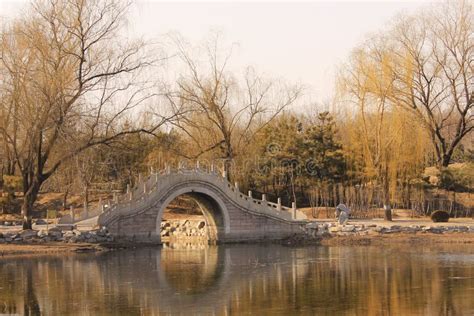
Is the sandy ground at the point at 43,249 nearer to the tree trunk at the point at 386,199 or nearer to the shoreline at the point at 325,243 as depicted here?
the shoreline at the point at 325,243

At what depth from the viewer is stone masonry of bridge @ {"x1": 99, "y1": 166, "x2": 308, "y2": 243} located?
36.4m

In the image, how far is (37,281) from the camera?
Result: 25031 mm

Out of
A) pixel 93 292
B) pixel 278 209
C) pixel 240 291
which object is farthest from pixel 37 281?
pixel 278 209

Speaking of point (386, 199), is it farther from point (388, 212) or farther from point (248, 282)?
point (248, 282)

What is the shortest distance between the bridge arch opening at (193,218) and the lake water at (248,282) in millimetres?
4480

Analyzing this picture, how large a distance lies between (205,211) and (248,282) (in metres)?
16.1

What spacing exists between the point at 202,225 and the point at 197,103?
777 centimetres

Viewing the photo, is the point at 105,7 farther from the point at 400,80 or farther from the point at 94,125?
the point at 400,80

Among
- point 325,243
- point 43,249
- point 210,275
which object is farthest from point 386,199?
point 43,249

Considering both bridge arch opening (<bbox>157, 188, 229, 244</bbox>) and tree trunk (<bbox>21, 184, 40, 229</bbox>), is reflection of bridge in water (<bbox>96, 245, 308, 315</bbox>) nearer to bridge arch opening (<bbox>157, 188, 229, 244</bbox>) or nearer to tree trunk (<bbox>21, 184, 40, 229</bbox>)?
bridge arch opening (<bbox>157, 188, 229, 244</bbox>)

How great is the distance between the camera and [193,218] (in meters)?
45.5

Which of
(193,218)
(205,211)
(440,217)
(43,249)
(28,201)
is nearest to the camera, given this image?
(43,249)

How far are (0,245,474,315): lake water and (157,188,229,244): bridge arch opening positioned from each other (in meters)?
4.48

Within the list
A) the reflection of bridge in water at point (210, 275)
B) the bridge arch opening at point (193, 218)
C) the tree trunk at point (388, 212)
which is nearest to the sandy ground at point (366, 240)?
the tree trunk at point (388, 212)
